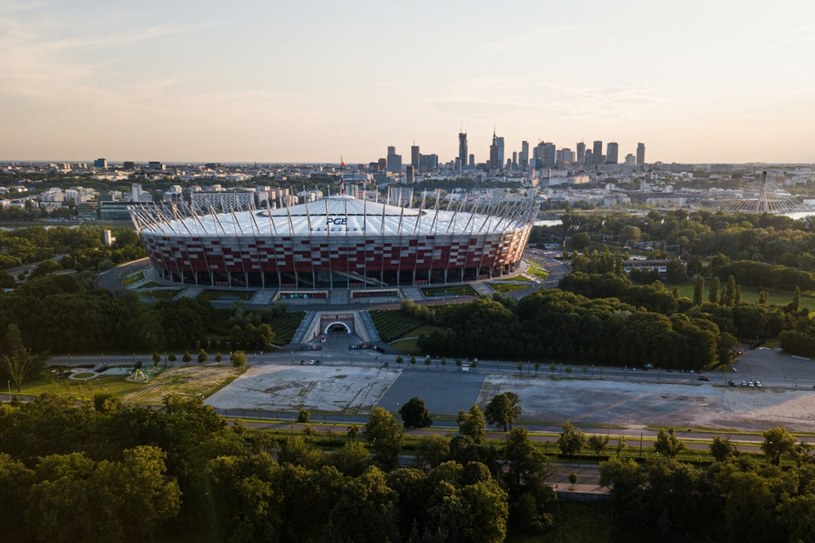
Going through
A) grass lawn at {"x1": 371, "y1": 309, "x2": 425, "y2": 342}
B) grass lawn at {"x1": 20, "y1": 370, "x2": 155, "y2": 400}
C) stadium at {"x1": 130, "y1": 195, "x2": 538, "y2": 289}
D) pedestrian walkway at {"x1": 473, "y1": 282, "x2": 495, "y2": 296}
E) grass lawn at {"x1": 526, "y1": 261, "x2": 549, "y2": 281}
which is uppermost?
stadium at {"x1": 130, "y1": 195, "x2": 538, "y2": 289}

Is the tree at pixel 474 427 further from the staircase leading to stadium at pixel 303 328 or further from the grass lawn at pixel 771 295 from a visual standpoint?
the grass lawn at pixel 771 295

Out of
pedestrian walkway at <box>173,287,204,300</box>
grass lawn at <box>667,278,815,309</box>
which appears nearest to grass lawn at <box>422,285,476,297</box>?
grass lawn at <box>667,278,815,309</box>

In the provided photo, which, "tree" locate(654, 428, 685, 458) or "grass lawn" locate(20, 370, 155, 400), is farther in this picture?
"grass lawn" locate(20, 370, 155, 400)

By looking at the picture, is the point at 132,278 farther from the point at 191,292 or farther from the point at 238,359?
the point at 238,359

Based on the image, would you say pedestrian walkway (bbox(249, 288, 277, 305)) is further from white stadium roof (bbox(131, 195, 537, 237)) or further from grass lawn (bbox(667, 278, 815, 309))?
grass lawn (bbox(667, 278, 815, 309))

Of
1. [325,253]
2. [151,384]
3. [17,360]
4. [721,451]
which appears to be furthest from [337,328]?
[721,451]

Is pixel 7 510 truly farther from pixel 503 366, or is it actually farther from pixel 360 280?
pixel 360 280
